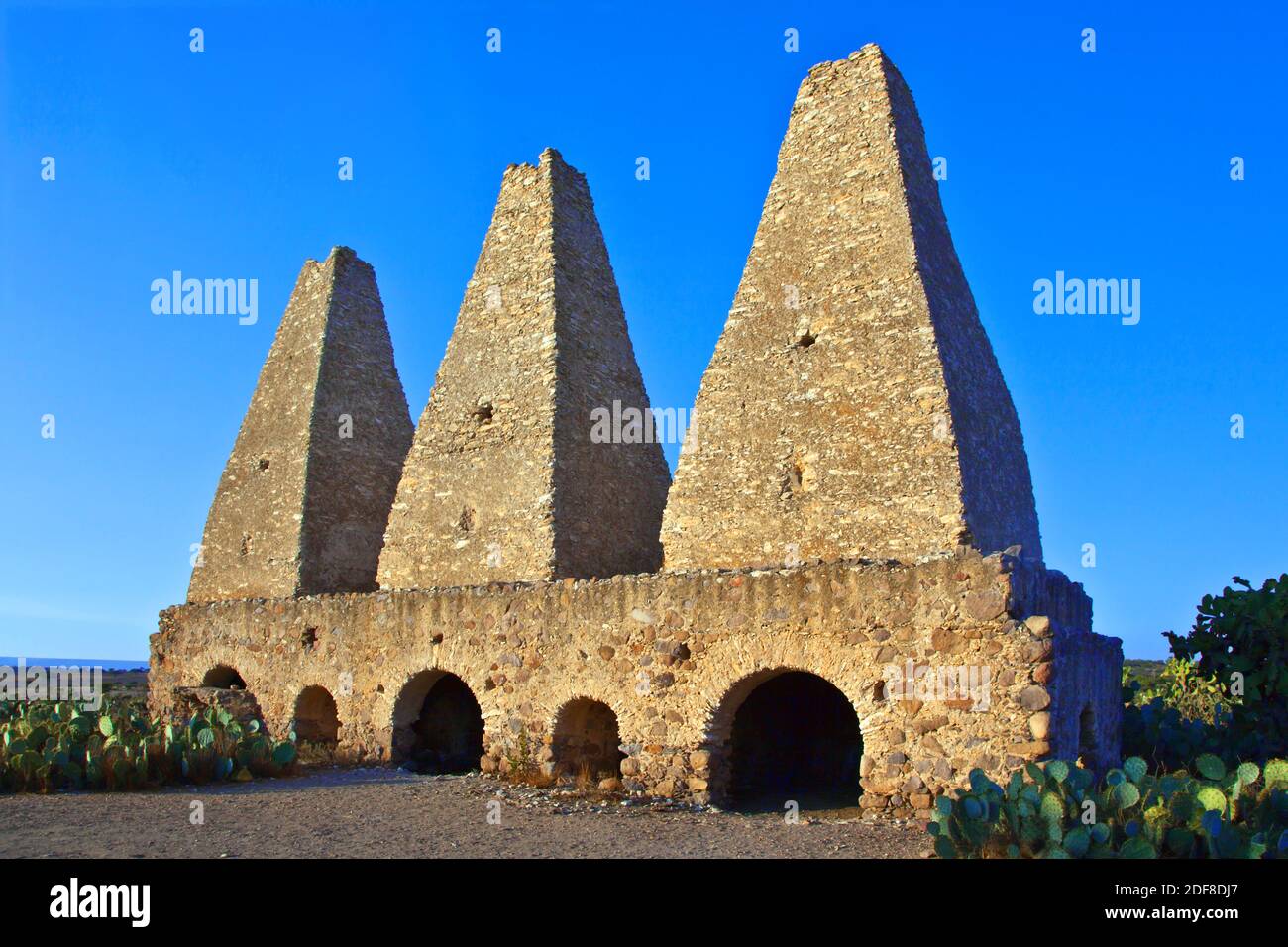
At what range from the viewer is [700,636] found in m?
11.2

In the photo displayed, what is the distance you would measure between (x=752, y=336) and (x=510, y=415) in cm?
402

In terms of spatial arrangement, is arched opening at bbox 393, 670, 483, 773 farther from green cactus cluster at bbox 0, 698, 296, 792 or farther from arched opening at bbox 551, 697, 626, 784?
arched opening at bbox 551, 697, 626, 784

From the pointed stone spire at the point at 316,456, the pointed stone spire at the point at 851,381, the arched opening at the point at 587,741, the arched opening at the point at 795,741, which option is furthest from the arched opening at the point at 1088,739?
the pointed stone spire at the point at 316,456

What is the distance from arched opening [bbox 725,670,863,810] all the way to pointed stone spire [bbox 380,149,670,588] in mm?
3110

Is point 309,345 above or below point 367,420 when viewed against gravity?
above

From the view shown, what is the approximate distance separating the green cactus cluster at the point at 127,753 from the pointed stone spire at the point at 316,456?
15.1ft

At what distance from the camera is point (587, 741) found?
12.7 meters

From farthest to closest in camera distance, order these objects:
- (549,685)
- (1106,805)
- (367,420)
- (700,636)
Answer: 1. (367,420)
2. (549,685)
3. (700,636)
4. (1106,805)

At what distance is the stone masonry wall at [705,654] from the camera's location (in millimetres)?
9461

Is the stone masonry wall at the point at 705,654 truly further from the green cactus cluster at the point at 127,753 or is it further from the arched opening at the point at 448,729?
the green cactus cluster at the point at 127,753

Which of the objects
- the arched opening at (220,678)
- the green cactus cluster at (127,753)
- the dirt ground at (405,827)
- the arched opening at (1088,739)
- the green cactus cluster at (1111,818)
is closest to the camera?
the green cactus cluster at (1111,818)

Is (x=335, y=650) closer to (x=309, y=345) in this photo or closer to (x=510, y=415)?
(x=510, y=415)
